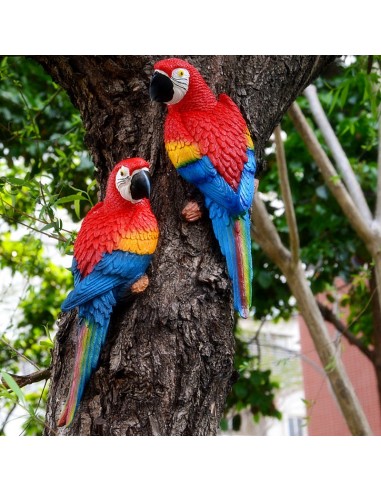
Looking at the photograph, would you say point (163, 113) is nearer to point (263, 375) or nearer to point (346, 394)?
point (346, 394)

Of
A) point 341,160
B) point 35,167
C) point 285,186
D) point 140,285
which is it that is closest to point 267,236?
point 285,186

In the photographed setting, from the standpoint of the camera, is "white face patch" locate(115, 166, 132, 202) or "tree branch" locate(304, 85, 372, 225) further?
"tree branch" locate(304, 85, 372, 225)

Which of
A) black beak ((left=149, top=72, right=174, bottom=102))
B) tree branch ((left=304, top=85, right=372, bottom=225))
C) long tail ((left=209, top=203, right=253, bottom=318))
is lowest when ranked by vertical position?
long tail ((left=209, top=203, right=253, bottom=318))

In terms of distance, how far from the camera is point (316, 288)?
3.19 metres

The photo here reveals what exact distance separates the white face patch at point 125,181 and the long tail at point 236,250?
6.2 inches

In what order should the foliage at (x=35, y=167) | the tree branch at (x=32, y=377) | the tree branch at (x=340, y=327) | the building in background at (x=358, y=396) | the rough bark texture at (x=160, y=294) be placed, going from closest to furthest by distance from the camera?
the rough bark texture at (x=160, y=294) → the tree branch at (x=32, y=377) → the foliage at (x=35, y=167) → the tree branch at (x=340, y=327) → the building in background at (x=358, y=396)

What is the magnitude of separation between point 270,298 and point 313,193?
541 millimetres

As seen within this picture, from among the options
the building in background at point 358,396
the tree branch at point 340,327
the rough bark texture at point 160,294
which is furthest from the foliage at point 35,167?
the building in background at point 358,396

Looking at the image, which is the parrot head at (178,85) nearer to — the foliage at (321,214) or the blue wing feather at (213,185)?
the blue wing feather at (213,185)

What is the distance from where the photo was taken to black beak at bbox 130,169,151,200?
1.25 metres

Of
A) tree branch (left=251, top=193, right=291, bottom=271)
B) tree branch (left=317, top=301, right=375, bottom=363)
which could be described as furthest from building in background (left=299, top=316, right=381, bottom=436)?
tree branch (left=251, top=193, right=291, bottom=271)

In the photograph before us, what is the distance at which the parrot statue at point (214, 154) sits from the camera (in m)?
1.27

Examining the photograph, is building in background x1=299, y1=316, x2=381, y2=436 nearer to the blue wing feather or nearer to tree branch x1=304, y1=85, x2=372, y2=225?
tree branch x1=304, y1=85, x2=372, y2=225

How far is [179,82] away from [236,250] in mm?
352
